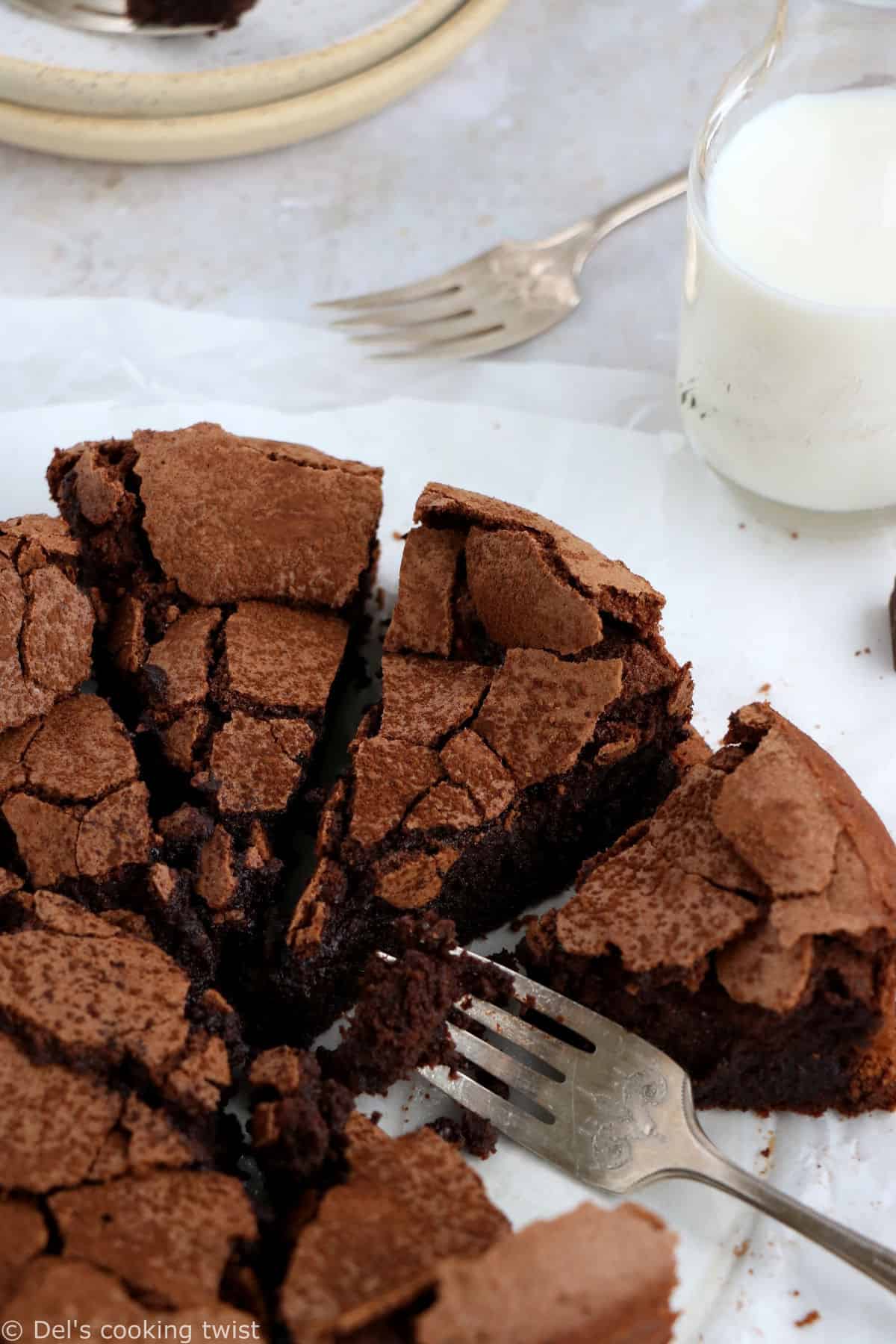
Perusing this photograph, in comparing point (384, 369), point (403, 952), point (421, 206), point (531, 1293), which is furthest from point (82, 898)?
point (421, 206)

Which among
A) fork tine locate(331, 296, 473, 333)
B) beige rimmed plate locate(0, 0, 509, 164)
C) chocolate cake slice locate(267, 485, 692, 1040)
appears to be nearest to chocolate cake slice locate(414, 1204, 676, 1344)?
chocolate cake slice locate(267, 485, 692, 1040)

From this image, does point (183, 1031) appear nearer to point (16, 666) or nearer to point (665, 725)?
point (16, 666)

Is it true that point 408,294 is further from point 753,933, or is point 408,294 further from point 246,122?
point 753,933

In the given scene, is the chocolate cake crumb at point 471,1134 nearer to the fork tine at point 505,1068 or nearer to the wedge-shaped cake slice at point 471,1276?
the fork tine at point 505,1068

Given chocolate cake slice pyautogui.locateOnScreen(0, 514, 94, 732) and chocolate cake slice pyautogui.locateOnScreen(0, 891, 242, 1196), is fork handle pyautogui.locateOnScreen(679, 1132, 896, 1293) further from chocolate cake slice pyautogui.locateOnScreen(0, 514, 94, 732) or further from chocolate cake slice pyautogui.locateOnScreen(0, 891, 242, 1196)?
chocolate cake slice pyautogui.locateOnScreen(0, 514, 94, 732)

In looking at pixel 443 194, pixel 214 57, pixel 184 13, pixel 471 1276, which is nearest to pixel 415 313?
pixel 443 194

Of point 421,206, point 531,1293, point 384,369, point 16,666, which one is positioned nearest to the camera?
point 531,1293

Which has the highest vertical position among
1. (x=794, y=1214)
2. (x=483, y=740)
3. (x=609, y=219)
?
(x=609, y=219)
